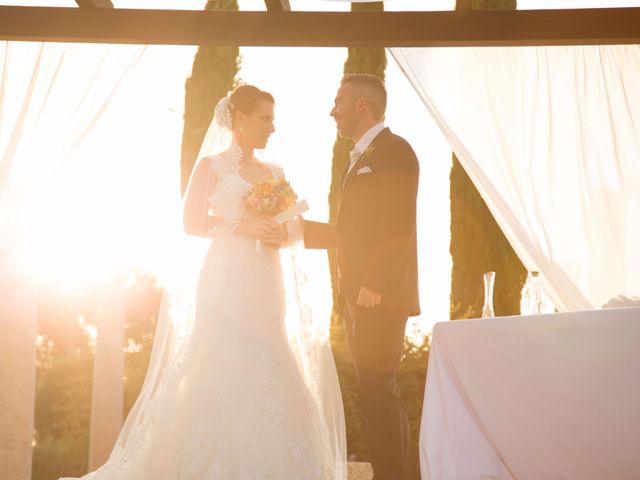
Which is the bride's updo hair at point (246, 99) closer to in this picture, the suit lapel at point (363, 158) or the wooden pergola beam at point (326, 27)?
the wooden pergola beam at point (326, 27)

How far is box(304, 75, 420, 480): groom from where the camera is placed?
4.01 m

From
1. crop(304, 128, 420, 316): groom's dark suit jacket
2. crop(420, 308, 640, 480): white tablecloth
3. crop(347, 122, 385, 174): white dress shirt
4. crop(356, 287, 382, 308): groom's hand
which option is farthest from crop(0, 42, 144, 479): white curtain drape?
crop(420, 308, 640, 480): white tablecloth

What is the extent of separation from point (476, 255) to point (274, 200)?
14.8ft

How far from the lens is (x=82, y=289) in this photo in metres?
12.1

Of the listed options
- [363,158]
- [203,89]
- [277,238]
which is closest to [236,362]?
[277,238]

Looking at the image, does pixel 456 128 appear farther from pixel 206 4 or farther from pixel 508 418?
pixel 206 4

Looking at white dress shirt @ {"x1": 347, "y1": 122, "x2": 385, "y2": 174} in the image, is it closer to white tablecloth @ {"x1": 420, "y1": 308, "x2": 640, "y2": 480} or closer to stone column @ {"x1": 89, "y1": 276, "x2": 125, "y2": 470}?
white tablecloth @ {"x1": 420, "y1": 308, "x2": 640, "y2": 480}

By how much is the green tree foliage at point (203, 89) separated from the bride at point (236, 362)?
11.7ft

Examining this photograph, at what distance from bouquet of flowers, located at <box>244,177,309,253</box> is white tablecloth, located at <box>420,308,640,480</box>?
1260 millimetres

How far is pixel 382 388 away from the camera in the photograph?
4.01 metres

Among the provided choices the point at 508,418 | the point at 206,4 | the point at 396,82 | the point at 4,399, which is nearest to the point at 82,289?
the point at 206,4

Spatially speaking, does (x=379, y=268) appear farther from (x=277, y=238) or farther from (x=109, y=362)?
(x=109, y=362)

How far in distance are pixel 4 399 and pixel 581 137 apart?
3855 mm

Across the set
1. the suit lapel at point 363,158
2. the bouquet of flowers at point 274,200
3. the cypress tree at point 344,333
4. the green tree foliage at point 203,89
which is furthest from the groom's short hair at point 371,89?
the green tree foliage at point 203,89
